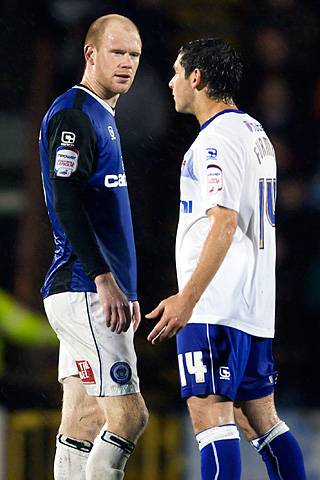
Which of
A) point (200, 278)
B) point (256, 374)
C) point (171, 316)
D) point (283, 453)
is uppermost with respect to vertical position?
point (200, 278)

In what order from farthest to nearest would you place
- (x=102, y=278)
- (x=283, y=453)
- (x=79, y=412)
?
1. (x=79, y=412)
2. (x=283, y=453)
3. (x=102, y=278)

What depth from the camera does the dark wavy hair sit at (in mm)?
3404

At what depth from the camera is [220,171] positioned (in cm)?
323

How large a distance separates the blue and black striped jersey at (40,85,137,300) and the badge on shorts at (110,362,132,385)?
23cm

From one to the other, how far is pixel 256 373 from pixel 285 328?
6.70 feet

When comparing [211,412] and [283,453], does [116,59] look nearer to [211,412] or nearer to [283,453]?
[211,412]

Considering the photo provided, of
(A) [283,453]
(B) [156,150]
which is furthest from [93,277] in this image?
(B) [156,150]

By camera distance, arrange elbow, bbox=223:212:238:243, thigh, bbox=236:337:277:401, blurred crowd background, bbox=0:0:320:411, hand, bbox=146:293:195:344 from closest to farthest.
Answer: hand, bbox=146:293:195:344
elbow, bbox=223:212:238:243
thigh, bbox=236:337:277:401
blurred crowd background, bbox=0:0:320:411

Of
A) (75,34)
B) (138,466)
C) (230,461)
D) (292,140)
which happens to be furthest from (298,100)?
(230,461)

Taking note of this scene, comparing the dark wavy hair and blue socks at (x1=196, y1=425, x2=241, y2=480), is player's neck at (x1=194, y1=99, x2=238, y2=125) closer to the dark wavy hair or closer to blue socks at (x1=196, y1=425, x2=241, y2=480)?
the dark wavy hair

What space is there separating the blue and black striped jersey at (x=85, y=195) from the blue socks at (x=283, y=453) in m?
0.60

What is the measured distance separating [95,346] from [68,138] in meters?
0.61

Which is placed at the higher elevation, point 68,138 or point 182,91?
point 182,91

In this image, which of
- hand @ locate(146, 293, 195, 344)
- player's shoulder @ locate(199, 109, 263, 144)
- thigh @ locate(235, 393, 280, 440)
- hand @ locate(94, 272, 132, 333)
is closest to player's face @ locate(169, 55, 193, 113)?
player's shoulder @ locate(199, 109, 263, 144)
